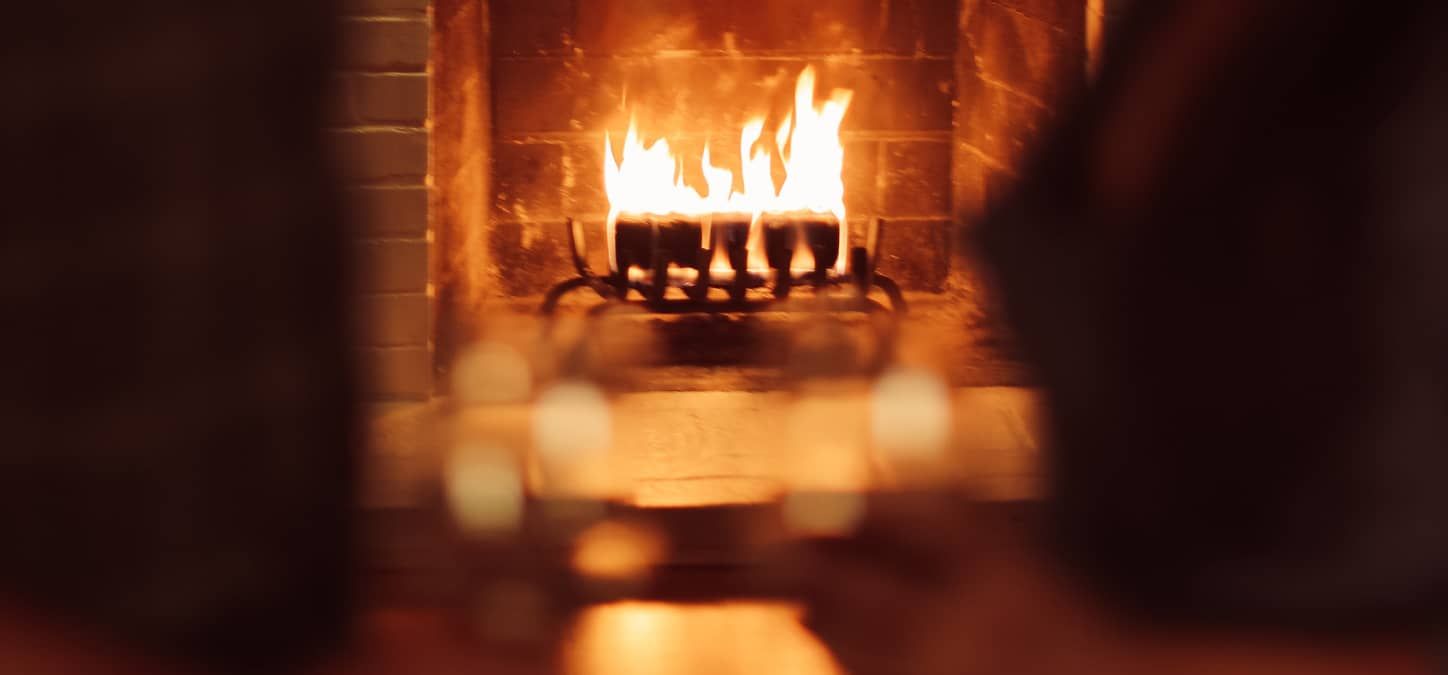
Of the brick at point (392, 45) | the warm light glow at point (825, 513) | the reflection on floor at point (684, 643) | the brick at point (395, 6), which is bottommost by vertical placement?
the reflection on floor at point (684, 643)

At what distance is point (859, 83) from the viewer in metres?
2.49

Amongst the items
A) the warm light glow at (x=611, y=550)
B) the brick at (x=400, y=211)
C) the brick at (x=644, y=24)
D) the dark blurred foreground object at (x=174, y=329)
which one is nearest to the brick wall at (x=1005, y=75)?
the brick at (x=644, y=24)

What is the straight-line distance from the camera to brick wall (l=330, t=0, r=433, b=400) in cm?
195

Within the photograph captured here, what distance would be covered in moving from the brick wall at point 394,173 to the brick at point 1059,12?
2.70 feet

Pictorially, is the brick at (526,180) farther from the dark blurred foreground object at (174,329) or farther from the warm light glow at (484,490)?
the dark blurred foreground object at (174,329)

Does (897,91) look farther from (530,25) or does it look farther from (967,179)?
(530,25)

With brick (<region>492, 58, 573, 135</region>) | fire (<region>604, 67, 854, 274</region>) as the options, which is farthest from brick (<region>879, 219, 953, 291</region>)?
brick (<region>492, 58, 573, 135</region>)

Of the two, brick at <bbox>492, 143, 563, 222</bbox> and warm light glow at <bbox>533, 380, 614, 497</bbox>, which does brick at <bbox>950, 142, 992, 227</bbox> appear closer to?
brick at <bbox>492, 143, 563, 222</bbox>

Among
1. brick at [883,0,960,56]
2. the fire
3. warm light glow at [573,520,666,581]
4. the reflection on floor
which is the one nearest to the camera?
warm light glow at [573,520,666,581]

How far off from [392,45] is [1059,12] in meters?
0.87

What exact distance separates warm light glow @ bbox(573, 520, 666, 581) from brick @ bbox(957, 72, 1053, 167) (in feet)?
3.88

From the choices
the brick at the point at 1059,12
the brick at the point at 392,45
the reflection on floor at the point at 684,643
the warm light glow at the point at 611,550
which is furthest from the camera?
the brick at the point at 1059,12

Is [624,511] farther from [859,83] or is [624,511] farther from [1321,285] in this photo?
[859,83]

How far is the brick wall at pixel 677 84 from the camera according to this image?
7.97ft
